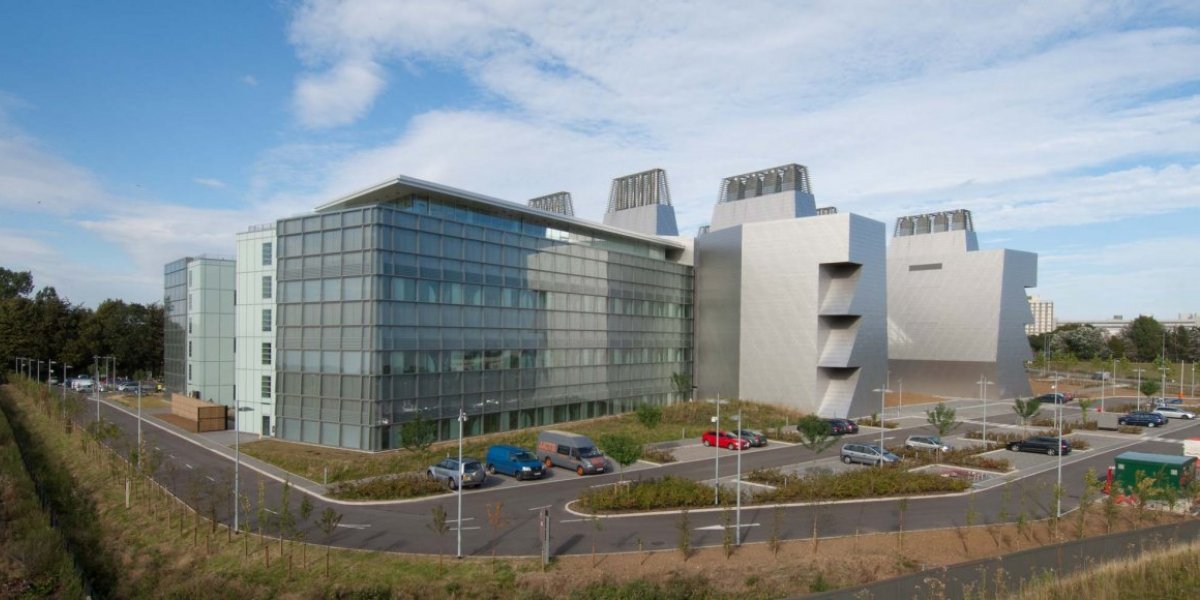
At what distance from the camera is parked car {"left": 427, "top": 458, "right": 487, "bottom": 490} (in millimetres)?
32406

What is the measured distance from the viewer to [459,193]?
46.2m

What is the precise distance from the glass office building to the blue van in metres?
6.67

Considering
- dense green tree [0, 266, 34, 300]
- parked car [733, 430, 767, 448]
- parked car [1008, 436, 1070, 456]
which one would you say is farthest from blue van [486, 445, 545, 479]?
dense green tree [0, 266, 34, 300]

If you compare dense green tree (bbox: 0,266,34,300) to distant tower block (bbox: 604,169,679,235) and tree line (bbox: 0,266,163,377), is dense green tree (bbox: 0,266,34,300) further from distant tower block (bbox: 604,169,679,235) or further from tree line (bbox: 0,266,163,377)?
distant tower block (bbox: 604,169,679,235)

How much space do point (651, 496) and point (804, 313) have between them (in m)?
37.2

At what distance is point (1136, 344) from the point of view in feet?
486

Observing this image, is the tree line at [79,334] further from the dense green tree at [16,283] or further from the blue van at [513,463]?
the blue van at [513,463]

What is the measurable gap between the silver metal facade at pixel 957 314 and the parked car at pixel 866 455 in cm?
4315

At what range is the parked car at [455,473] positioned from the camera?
32.4m

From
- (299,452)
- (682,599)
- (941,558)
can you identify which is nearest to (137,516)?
(299,452)

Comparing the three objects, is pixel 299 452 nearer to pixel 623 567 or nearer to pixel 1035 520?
pixel 623 567

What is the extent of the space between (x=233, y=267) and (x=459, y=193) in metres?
30.0

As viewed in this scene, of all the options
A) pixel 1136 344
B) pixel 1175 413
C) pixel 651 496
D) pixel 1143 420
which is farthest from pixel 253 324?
pixel 1136 344

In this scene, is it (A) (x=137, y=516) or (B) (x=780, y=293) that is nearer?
(A) (x=137, y=516)
